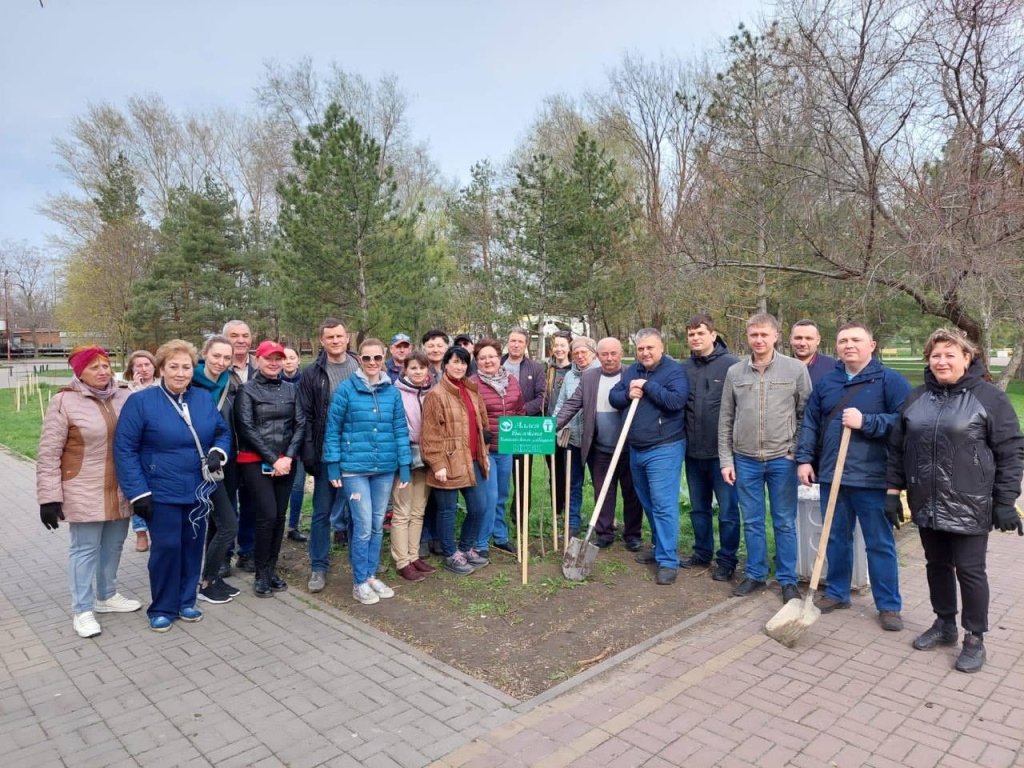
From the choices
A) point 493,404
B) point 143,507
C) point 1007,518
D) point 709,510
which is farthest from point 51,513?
point 1007,518

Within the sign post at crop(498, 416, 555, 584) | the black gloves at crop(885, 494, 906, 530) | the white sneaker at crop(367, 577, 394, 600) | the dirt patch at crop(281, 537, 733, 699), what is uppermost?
the sign post at crop(498, 416, 555, 584)

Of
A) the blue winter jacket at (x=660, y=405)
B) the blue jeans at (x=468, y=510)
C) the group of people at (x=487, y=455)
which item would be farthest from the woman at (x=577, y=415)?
the blue jeans at (x=468, y=510)

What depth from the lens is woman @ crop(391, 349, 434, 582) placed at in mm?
5262

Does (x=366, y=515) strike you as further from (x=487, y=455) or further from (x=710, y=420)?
(x=710, y=420)

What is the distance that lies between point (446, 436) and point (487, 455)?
472 mm

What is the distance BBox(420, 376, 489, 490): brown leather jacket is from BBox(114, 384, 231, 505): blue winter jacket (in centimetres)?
152

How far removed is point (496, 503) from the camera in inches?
234

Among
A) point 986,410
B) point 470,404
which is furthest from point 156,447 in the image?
point 986,410

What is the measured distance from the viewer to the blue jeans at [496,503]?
5.62m

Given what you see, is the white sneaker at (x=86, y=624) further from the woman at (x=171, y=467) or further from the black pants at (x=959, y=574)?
the black pants at (x=959, y=574)

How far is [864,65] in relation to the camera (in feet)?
27.2

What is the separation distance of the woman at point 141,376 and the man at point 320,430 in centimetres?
175

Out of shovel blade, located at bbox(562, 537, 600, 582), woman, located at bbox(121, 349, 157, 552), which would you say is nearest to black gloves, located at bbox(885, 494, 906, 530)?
shovel blade, located at bbox(562, 537, 600, 582)

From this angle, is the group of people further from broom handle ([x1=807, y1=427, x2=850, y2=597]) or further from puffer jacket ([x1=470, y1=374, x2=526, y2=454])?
broom handle ([x1=807, y1=427, x2=850, y2=597])
